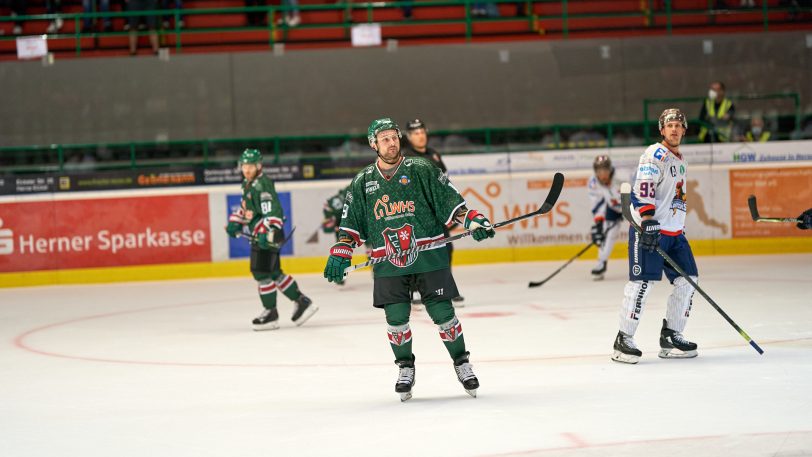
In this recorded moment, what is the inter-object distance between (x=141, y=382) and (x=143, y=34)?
38.1ft

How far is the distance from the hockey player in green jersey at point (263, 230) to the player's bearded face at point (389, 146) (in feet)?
10.3

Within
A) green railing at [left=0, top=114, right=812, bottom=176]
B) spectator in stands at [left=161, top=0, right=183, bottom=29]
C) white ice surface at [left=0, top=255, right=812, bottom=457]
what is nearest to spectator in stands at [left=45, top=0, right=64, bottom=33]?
spectator in stands at [left=161, top=0, right=183, bottom=29]

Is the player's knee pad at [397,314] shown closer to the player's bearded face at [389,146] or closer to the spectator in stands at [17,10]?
the player's bearded face at [389,146]

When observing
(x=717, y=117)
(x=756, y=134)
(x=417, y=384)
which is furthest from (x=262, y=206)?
(x=756, y=134)

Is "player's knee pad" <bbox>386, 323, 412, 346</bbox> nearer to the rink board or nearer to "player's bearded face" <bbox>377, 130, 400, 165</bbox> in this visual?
"player's bearded face" <bbox>377, 130, 400, 165</bbox>

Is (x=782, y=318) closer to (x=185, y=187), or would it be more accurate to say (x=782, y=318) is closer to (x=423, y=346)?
(x=423, y=346)

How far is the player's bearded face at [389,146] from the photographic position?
5824 millimetres

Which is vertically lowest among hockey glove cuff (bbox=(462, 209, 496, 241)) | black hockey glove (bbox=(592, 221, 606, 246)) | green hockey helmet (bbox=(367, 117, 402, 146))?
black hockey glove (bbox=(592, 221, 606, 246))

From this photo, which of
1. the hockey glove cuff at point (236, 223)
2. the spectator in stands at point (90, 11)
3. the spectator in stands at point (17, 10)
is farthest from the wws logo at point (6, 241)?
the hockey glove cuff at point (236, 223)

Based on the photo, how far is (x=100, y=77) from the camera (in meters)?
17.1

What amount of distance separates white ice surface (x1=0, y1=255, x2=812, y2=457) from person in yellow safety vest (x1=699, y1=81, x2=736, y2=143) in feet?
13.1

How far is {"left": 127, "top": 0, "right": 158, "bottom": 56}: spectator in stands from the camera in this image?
17.2m

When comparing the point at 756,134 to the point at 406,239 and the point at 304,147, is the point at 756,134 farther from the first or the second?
the point at 406,239

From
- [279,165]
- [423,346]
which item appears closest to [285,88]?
[279,165]
